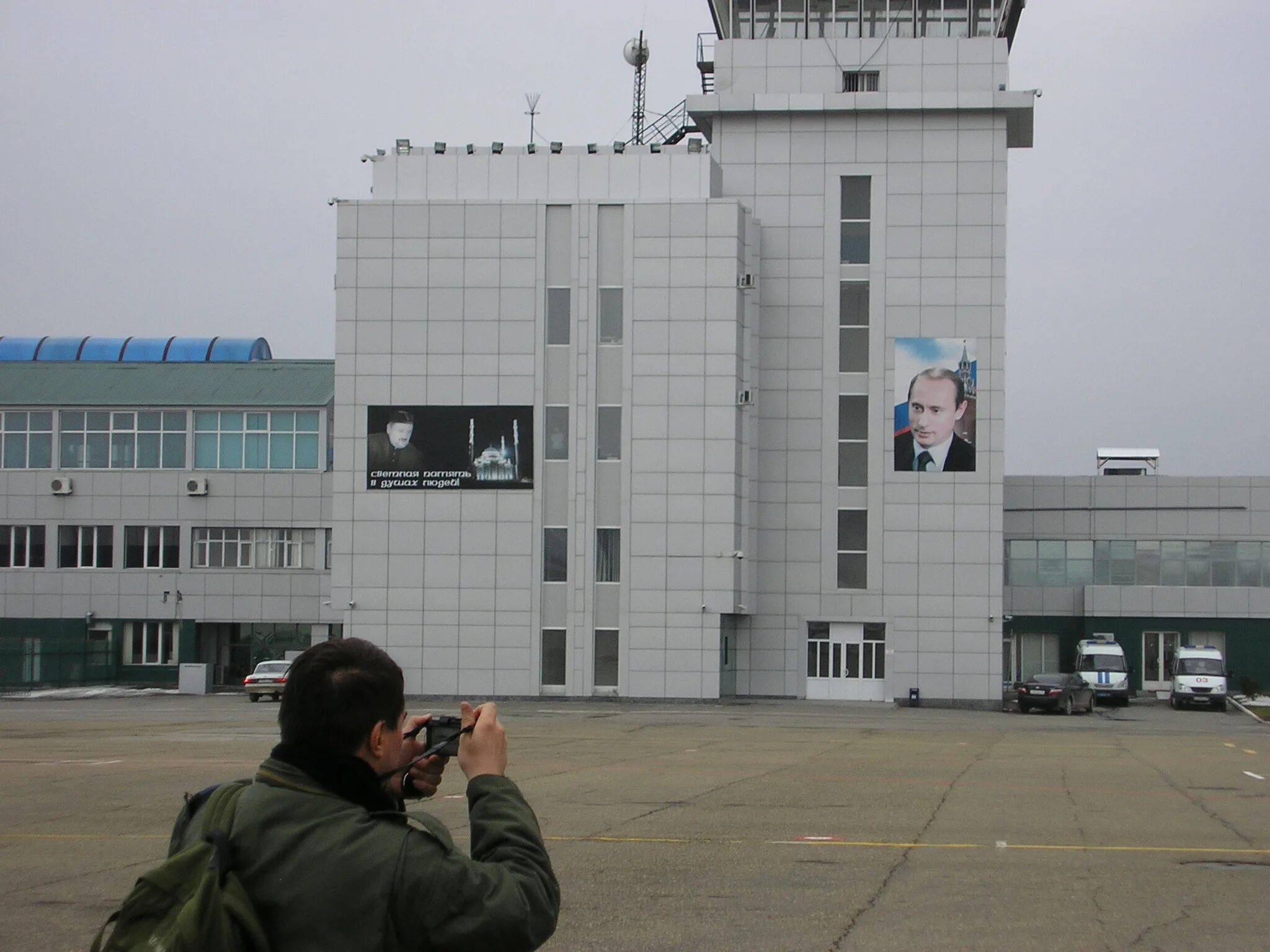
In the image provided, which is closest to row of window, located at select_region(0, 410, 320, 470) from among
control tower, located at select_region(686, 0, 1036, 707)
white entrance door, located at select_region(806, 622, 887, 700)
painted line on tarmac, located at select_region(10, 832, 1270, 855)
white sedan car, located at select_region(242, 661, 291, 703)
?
white sedan car, located at select_region(242, 661, 291, 703)

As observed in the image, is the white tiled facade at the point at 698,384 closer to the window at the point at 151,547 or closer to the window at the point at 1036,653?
the window at the point at 151,547

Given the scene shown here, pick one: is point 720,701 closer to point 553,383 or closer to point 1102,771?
point 553,383

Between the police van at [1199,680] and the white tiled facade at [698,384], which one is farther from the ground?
the white tiled facade at [698,384]

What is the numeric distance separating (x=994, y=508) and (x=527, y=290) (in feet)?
59.0

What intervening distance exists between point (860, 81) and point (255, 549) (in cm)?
3063

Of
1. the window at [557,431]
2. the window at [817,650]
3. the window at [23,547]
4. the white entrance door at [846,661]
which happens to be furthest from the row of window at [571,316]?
the window at [23,547]

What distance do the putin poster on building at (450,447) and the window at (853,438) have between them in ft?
37.5

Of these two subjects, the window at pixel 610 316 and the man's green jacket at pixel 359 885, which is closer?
the man's green jacket at pixel 359 885

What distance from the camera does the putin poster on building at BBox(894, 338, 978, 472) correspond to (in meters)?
55.0

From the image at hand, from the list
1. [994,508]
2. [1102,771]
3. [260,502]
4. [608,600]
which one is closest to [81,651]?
[260,502]

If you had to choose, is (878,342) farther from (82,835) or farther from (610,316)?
(82,835)

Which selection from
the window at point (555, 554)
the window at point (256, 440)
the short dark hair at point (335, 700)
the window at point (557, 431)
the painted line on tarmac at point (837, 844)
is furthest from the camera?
the window at point (256, 440)

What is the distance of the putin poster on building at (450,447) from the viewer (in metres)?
52.9

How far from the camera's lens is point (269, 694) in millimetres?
51219
